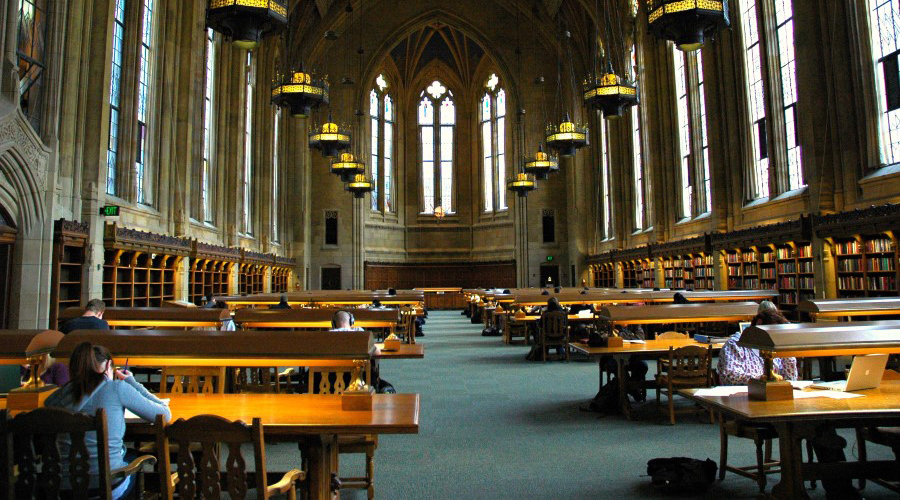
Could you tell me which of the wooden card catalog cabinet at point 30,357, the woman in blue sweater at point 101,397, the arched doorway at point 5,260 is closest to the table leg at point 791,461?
the woman in blue sweater at point 101,397

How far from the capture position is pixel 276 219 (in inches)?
1003

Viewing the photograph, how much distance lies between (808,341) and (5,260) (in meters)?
9.76

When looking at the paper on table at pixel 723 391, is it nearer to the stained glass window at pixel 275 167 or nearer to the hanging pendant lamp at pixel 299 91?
the hanging pendant lamp at pixel 299 91

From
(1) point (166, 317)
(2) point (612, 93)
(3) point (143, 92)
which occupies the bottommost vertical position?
(1) point (166, 317)

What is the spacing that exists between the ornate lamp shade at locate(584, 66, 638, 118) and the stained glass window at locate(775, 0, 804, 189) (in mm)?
3281

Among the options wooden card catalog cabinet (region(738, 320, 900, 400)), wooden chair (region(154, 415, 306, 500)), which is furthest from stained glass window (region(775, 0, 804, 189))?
wooden chair (region(154, 415, 306, 500))

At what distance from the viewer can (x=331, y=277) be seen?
93.2ft

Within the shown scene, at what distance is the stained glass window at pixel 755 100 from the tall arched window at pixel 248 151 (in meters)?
15.2

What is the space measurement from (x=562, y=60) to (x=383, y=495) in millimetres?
27239

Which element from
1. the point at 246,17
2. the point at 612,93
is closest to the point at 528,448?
the point at 246,17

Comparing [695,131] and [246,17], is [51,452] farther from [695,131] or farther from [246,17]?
[695,131]

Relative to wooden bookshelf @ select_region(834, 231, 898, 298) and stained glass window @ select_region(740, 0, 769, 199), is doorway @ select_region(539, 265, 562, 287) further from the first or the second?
wooden bookshelf @ select_region(834, 231, 898, 298)

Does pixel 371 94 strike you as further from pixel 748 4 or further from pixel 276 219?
pixel 748 4

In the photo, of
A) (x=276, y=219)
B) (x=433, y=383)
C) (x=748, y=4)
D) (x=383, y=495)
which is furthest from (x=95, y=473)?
(x=276, y=219)
